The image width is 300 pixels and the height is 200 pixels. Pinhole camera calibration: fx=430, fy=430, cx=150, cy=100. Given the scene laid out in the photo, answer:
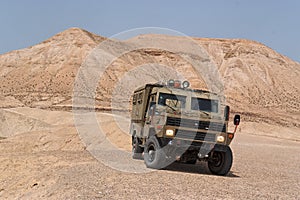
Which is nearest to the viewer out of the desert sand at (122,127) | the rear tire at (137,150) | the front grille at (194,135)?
the desert sand at (122,127)

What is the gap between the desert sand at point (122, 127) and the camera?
11117 millimetres

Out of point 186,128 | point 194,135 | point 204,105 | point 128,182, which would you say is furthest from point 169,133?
point 128,182

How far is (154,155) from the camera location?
44.4ft

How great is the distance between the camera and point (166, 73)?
72875 millimetres

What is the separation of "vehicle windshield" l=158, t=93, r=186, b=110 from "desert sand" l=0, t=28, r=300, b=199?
213 cm

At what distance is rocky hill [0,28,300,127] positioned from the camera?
201ft

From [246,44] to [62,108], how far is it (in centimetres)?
5307

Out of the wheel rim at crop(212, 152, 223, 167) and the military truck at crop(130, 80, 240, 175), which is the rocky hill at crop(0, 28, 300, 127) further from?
the wheel rim at crop(212, 152, 223, 167)

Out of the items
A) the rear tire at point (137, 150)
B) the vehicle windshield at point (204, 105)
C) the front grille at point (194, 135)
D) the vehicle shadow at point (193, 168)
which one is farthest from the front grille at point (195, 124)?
the rear tire at point (137, 150)

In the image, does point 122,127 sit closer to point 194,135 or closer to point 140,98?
point 140,98

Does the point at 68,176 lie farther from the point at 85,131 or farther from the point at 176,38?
the point at 176,38

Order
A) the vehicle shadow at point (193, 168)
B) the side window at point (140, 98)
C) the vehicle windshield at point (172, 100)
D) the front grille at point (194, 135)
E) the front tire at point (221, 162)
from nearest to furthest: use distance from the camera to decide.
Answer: the front grille at point (194, 135), the front tire at point (221, 162), the vehicle windshield at point (172, 100), the vehicle shadow at point (193, 168), the side window at point (140, 98)

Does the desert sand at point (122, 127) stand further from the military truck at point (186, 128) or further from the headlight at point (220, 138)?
the headlight at point (220, 138)

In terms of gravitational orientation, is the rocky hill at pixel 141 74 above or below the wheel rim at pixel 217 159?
above
